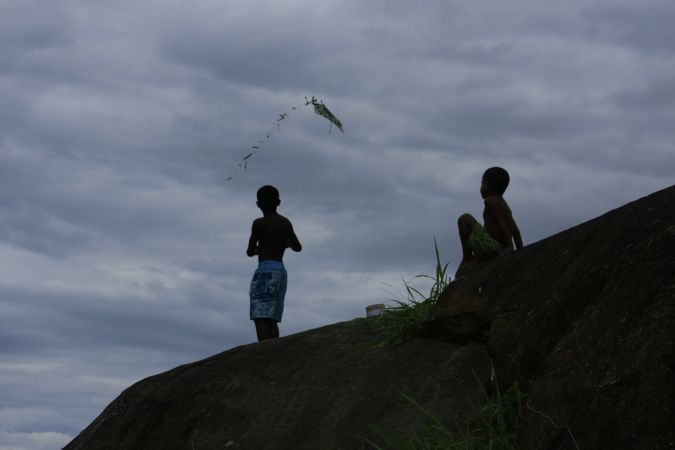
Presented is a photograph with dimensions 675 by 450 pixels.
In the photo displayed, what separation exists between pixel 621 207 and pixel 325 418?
2554 millimetres

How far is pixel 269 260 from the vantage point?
9336mm

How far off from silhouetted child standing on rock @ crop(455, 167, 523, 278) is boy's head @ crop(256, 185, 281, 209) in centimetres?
289

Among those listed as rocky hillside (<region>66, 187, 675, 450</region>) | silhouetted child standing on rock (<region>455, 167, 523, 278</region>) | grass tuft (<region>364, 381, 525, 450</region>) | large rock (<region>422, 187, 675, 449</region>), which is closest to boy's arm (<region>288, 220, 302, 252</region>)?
rocky hillside (<region>66, 187, 675, 450</region>)

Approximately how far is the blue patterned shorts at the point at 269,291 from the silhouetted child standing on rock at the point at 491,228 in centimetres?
270

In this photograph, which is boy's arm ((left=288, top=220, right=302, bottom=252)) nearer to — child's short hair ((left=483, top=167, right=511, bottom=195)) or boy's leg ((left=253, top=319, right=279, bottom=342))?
boy's leg ((left=253, top=319, right=279, bottom=342))

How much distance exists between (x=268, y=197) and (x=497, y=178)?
306 cm

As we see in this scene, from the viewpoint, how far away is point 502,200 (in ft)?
24.0

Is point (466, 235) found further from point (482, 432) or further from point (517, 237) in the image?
point (482, 432)

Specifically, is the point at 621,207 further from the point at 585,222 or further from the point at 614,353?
the point at 614,353

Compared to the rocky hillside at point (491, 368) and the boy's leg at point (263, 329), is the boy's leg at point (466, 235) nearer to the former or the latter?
the rocky hillside at point (491, 368)

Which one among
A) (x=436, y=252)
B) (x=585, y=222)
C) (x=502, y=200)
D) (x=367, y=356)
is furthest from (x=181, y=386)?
(x=585, y=222)

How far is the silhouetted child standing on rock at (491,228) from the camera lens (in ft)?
22.7

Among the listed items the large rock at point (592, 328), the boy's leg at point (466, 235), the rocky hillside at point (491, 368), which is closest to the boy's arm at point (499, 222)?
the boy's leg at point (466, 235)

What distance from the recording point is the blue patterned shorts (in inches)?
360
